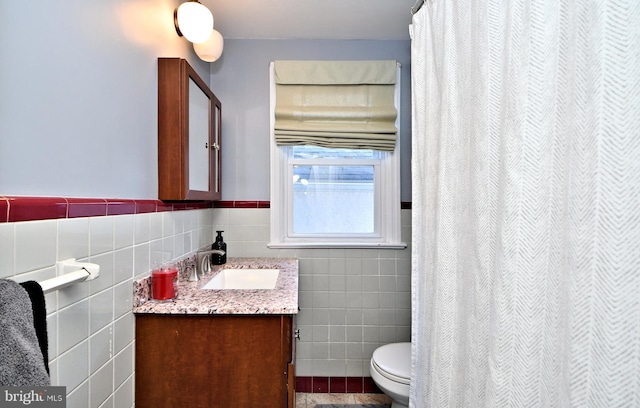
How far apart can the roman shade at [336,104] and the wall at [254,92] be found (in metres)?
0.11

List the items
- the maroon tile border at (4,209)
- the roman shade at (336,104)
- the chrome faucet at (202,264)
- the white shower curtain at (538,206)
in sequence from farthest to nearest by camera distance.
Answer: the roman shade at (336,104) → the chrome faucet at (202,264) → the maroon tile border at (4,209) → the white shower curtain at (538,206)

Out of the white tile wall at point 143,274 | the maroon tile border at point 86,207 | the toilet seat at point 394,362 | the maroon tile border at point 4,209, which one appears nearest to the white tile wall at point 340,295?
the white tile wall at point 143,274

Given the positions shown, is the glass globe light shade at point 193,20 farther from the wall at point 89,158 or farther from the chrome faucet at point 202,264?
the chrome faucet at point 202,264

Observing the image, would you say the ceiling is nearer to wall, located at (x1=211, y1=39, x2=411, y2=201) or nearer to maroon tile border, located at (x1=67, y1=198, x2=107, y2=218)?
wall, located at (x1=211, y1=39, x2=411, y2=201)

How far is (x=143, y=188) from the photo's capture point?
1218 millimetres

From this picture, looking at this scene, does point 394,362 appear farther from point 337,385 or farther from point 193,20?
point 193,20

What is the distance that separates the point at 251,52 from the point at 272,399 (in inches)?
81.6

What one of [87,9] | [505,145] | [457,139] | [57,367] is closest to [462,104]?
[457,139]

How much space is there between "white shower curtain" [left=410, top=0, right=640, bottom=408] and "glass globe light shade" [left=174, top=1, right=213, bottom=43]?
1113 millimetres

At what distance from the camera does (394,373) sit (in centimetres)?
147

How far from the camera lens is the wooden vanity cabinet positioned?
1.10 m

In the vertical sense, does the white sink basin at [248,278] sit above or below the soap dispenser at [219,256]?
below

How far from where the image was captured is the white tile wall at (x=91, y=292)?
27.3 inches

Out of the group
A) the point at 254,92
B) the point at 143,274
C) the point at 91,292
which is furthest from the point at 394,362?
the point at 254,92
